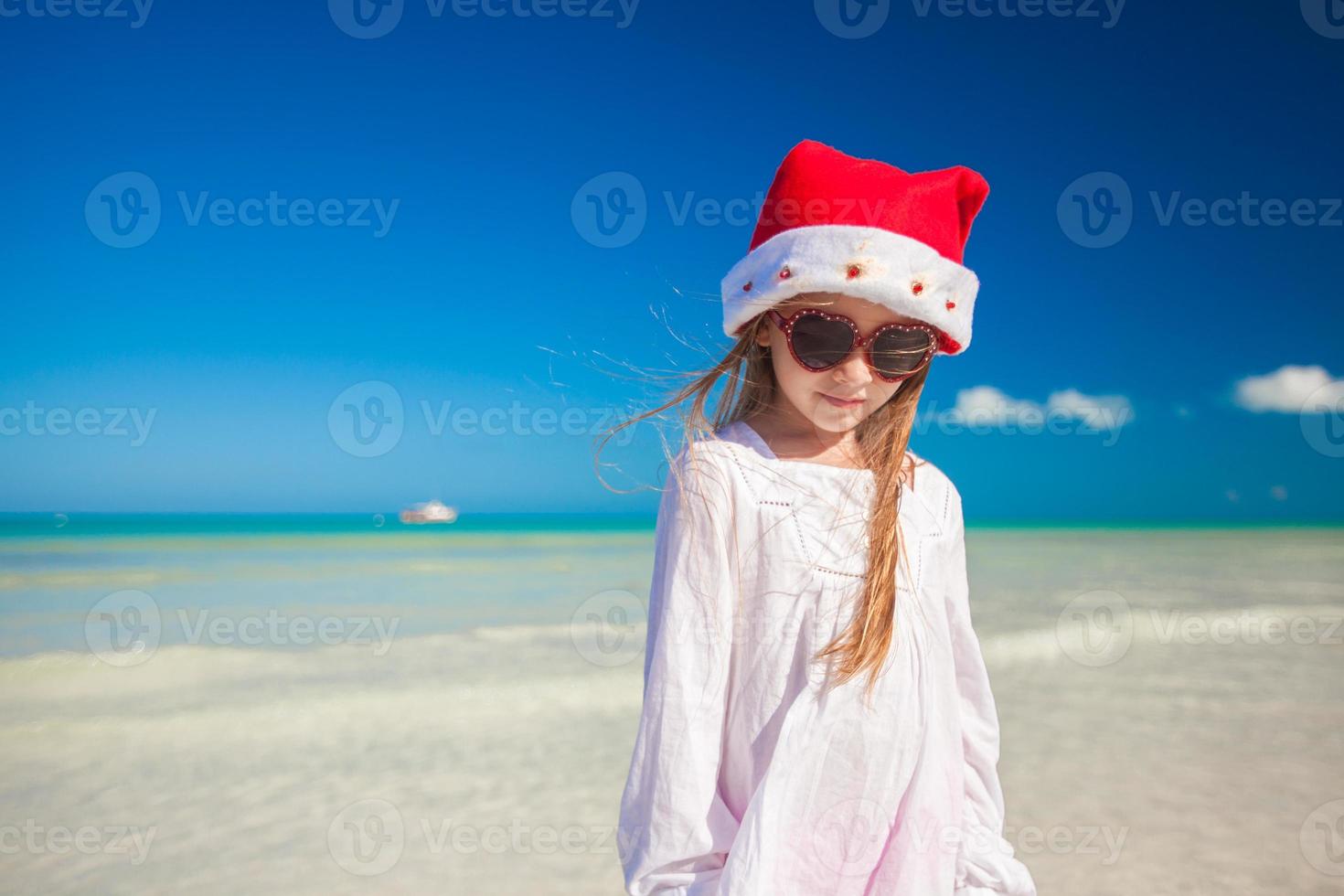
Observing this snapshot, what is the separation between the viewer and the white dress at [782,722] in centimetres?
118

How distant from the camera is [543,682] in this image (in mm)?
5793

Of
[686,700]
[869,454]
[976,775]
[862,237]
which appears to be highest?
[862,237]

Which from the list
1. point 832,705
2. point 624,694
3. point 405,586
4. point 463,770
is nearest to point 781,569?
point 832,705

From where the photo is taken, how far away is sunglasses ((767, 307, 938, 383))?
4.49 feet

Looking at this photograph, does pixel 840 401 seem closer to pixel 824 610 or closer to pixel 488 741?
pixel 824 610

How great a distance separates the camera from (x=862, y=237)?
134 cm

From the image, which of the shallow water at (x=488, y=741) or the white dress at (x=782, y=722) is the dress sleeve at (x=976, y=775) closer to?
the white dress at (x=782, y=722)

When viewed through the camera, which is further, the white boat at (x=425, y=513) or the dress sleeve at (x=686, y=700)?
the white boat at (x=425, y=513)

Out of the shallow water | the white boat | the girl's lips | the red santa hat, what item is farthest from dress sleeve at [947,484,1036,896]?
the white boat

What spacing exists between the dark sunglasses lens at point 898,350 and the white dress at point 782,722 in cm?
19

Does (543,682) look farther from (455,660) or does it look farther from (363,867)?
(363,867)

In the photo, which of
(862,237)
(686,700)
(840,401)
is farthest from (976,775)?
(862,237)

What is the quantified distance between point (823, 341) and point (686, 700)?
0.60 meters

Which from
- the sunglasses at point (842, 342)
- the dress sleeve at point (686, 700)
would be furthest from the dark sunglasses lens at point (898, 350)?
the dress sleeve at point (686, 700)
